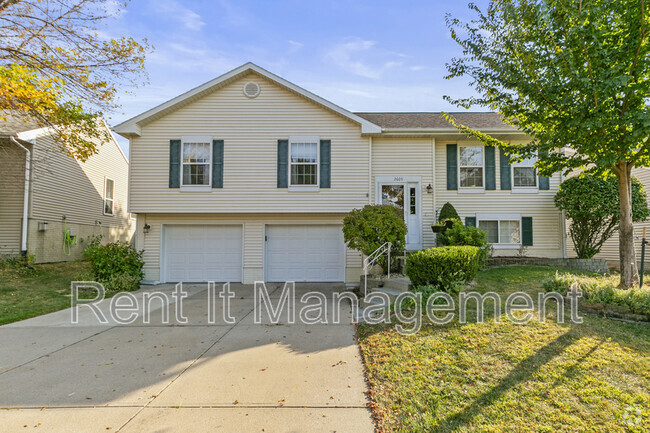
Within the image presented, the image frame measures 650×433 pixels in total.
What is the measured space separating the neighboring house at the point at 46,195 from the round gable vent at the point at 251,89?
20.6 feet

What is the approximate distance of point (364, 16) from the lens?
9.07 metres

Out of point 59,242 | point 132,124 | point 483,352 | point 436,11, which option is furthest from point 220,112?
point 483,352

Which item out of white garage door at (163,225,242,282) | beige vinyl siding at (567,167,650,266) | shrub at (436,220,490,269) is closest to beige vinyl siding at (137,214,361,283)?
white garage door at (163,225,242,282)

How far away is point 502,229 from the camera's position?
11.5 m

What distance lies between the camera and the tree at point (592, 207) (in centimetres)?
971

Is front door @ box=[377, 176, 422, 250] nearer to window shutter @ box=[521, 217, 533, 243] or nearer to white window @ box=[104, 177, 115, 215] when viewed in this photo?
window shutter @ box=[521, 217, 533, 243]

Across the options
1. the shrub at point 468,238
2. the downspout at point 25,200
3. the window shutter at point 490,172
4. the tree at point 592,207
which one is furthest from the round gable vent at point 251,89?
the tree at point 592,207

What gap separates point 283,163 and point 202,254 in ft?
13.3

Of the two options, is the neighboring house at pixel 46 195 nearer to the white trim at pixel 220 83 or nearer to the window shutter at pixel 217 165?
the white trim at pixel 220 83

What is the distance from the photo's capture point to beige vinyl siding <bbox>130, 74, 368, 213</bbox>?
1073 centimetres

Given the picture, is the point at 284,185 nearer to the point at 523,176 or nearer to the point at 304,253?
the point at 304,253

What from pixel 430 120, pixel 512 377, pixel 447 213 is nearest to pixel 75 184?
pixel 430 120

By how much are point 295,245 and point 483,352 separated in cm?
759

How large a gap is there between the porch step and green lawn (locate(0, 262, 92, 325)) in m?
7.56
